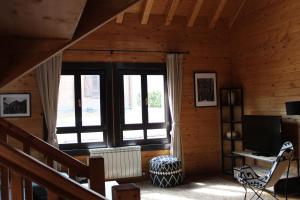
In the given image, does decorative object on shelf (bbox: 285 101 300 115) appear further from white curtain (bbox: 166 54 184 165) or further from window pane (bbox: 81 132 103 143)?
window pane (bbox: 81 132 103 143)

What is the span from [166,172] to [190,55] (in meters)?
2.39

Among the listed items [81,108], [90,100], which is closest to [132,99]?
[90,100]

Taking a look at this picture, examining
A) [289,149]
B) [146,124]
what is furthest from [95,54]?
[289,149]

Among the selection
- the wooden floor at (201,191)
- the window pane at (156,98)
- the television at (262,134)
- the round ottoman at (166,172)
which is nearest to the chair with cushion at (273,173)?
the wooden floor at (201,191)

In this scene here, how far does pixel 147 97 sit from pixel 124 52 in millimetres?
966

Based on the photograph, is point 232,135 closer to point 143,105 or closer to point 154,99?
point 154,99

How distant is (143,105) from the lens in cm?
638

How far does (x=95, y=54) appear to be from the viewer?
19.9ft

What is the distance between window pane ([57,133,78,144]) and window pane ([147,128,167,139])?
4.57ft

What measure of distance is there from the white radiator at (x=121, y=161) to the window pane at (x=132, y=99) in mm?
570

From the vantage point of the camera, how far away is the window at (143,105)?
6.26 meters

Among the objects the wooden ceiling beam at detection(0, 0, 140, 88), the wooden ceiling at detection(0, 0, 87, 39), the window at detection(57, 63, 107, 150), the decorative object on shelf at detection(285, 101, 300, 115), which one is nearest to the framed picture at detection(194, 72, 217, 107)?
the window at detection(57, 63, 107, 150)

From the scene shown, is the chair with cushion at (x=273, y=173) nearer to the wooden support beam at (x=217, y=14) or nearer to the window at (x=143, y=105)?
the window at (x=143, y=105)

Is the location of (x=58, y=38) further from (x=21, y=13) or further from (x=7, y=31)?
(x=21, y=13)
